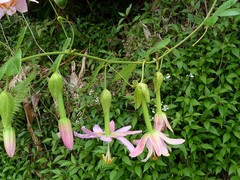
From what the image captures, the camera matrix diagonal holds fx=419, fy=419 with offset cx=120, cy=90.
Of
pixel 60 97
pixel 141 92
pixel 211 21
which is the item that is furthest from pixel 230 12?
pixel 60 97

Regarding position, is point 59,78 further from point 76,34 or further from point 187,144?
point 76,34

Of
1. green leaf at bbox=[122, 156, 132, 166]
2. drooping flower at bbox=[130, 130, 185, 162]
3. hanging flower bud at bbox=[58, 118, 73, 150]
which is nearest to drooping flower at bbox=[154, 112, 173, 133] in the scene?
drooping flower at bbox=[130, 130, 185, 162]

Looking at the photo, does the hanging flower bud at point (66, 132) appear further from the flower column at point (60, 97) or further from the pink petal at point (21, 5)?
the pink petal at point (21, 5)

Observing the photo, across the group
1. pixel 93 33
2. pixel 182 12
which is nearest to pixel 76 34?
pixel 93 33

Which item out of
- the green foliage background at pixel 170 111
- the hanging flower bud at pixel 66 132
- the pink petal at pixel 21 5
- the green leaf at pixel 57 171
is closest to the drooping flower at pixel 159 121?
the hanging flower bud at pixel 66 132

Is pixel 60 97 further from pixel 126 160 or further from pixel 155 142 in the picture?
pixel 126 160

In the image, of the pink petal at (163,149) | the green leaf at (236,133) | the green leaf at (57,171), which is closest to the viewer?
the pink petal at (163,149)
